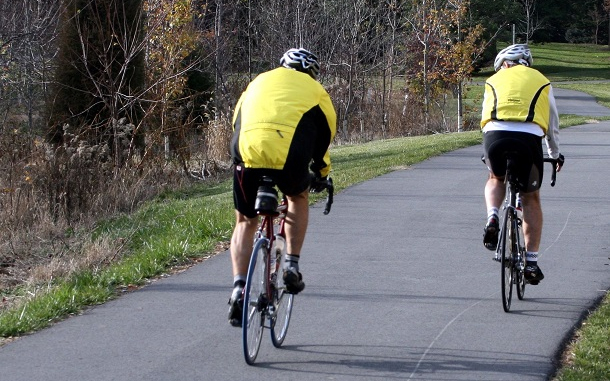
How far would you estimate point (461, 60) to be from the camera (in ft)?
103

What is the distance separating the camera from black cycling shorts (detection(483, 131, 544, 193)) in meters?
7.03

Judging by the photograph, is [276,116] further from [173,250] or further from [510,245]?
[173,250]

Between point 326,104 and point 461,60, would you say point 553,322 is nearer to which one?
point 326,104

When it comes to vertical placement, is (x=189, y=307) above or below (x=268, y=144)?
below

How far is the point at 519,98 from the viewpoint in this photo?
7016 mm

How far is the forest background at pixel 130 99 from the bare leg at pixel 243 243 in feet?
10.2

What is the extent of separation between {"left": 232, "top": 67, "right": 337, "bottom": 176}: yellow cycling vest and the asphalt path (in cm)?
124

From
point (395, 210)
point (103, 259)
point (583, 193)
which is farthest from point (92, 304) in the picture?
point (583, 193)

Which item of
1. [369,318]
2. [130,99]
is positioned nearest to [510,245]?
[369,318]

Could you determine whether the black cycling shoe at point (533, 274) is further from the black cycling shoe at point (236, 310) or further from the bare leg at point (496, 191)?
the black cycling shoe at point (236, 310)

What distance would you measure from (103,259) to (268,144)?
4.49 m

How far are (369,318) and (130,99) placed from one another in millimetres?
9965

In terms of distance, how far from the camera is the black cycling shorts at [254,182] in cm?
565

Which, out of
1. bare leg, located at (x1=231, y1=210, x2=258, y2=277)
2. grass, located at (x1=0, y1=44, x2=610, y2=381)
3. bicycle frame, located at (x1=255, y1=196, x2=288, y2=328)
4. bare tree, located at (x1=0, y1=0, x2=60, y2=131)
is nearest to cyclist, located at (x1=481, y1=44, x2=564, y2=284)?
grass, located at (x1=0, y1=44, x2=610, y2=381)
